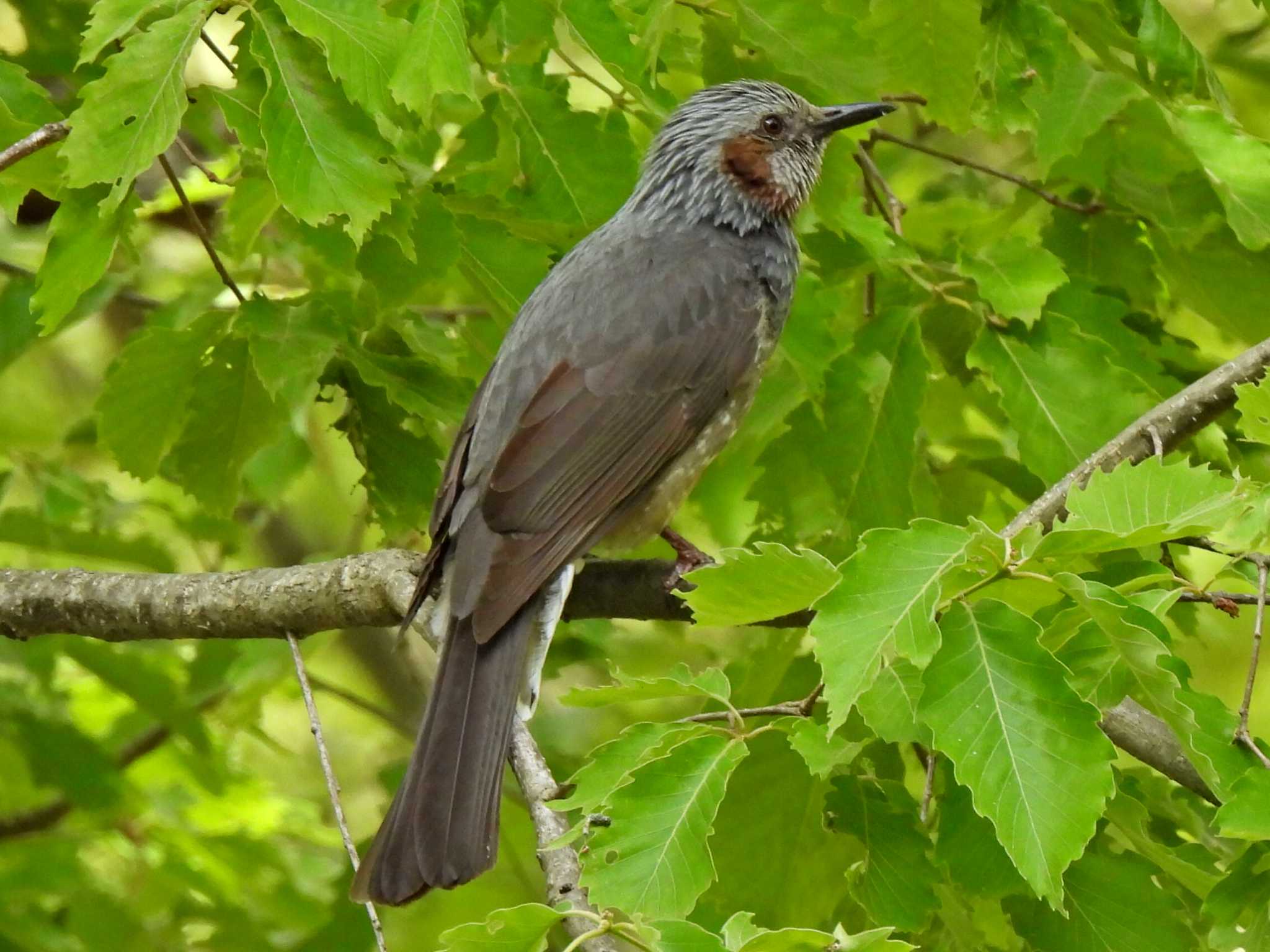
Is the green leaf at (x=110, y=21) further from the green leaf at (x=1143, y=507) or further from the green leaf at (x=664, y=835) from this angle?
the green leaf at (x=1143, y=507)

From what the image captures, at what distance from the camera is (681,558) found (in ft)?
13.1

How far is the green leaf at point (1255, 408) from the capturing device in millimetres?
2525

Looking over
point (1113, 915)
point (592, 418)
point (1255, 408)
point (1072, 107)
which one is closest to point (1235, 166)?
point (1072, 107)

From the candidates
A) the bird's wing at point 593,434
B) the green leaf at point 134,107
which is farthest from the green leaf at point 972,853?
the green leaf at point 134,107

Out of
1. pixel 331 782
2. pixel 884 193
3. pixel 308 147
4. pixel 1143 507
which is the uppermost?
pixel 308 147

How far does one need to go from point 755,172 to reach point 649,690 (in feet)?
8.77

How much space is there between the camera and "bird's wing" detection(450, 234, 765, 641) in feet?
11.3

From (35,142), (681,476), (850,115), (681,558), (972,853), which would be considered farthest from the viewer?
(850,115)

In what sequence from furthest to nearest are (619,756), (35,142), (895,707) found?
(35,142) → (895,707) → (619,756)

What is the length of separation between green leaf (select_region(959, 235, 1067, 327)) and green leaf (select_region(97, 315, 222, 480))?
6.30 ft

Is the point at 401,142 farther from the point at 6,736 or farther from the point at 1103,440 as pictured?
the point at 6,736

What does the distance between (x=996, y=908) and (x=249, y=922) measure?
2.61m

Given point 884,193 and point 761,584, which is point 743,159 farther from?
point 761,584

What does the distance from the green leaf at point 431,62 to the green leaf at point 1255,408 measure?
152cm
